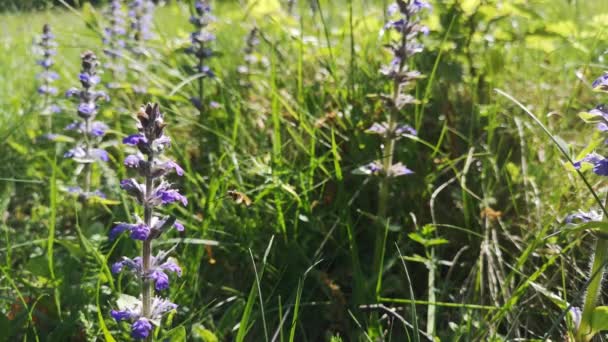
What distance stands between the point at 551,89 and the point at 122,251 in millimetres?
2552

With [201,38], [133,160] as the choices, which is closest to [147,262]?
[133,160]

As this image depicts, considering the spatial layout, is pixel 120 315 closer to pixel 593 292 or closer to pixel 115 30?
pixel 593 292

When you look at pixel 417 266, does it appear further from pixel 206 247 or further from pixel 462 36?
pixel 462 36

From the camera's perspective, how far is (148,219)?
5.94 feet

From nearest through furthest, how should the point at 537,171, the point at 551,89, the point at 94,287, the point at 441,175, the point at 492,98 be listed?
the point at 94,287 → the point at 537,171 → the point at 441,175 → the point at 492,98 → the point at 551,89

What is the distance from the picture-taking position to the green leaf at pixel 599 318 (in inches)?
70.6

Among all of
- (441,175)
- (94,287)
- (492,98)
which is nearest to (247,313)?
(94,287)

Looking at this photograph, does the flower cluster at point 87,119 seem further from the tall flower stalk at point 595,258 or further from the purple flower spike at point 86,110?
the tall flower stalk at point 595,258

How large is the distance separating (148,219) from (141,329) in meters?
0.33

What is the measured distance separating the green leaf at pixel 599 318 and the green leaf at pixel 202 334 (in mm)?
1223

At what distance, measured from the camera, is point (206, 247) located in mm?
2551

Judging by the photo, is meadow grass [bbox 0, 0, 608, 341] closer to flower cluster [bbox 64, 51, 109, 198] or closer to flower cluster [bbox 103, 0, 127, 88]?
flower cluster [bbox 64, 51, 109, 198]

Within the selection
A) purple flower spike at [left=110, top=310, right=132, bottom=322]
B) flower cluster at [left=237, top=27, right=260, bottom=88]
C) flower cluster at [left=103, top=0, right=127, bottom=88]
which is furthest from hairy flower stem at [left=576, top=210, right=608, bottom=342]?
flower cluster at [left=103, top=0, right=127, bottom=88]

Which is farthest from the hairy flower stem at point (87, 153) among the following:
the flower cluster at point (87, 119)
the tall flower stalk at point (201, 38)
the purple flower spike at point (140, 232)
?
the purple flower spike at point (140, 232)
